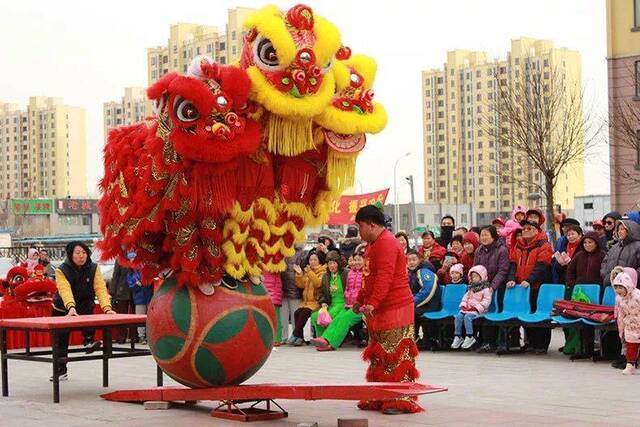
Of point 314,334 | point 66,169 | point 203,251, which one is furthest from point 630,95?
point 66,169

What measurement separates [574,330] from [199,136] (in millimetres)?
7430

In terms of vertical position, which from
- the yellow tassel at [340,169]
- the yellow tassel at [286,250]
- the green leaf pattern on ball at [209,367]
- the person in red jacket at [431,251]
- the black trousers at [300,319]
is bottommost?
the black trousers at [300,319]

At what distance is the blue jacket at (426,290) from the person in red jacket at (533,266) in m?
1.18

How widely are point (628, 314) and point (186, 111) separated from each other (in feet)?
20.2

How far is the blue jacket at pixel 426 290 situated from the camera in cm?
1612

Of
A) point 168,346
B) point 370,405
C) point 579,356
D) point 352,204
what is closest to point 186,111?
point 168,346

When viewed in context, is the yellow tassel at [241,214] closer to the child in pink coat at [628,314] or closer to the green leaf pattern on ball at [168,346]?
the green leaf pattern on ball at [168,346]

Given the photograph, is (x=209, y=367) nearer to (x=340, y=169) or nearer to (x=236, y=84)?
(x=340, y=169)

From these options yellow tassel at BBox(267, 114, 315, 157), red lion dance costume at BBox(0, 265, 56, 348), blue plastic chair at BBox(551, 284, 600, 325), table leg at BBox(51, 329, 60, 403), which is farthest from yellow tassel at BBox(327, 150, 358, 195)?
red lion dance costume at BBox(0, 265, 56, 348)

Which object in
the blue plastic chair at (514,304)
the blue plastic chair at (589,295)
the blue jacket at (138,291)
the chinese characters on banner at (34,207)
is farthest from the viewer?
the chinese characters on banner at (34,207)

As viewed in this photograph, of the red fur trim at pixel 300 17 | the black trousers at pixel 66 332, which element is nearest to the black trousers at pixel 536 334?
Result: the black trousers at pixel 66 332

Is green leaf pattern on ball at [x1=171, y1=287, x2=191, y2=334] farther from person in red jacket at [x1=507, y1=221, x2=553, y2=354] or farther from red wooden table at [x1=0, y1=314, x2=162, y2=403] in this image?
person in red jacket at [x1=507, y1=221, x2=553, y2=354]

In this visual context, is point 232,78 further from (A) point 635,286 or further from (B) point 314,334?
(B) point 314,334

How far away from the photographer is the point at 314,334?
17562mm
